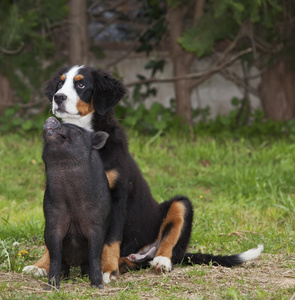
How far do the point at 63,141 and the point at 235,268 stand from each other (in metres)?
1.70

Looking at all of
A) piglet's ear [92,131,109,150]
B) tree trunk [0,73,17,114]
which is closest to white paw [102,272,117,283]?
piglet's ear [92,131,109,150]

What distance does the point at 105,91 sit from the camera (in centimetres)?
436

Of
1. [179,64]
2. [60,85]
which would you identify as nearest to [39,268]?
[60,85]

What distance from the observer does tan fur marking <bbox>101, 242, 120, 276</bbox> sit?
386 centimetres

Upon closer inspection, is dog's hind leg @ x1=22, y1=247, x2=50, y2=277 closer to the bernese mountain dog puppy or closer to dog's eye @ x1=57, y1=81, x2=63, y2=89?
the bernese mountain dog puppy

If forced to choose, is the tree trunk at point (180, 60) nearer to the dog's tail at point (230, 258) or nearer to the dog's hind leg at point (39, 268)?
the dog's tail at point (230, 258)

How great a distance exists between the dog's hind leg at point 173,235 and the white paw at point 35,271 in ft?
2.70

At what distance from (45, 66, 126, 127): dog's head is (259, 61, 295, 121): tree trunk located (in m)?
6.37

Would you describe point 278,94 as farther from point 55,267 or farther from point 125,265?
point 55,267

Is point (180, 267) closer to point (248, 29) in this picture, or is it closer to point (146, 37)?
point (248, 29)

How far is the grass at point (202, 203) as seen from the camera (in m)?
3.59

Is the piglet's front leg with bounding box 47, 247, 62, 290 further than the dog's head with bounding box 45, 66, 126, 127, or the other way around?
the dog's head with bounding box 45, 66, 126, 127

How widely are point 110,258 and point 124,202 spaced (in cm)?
43

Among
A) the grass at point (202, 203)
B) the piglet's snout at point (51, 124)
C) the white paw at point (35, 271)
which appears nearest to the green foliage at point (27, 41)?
the grass at point (202, 203)
